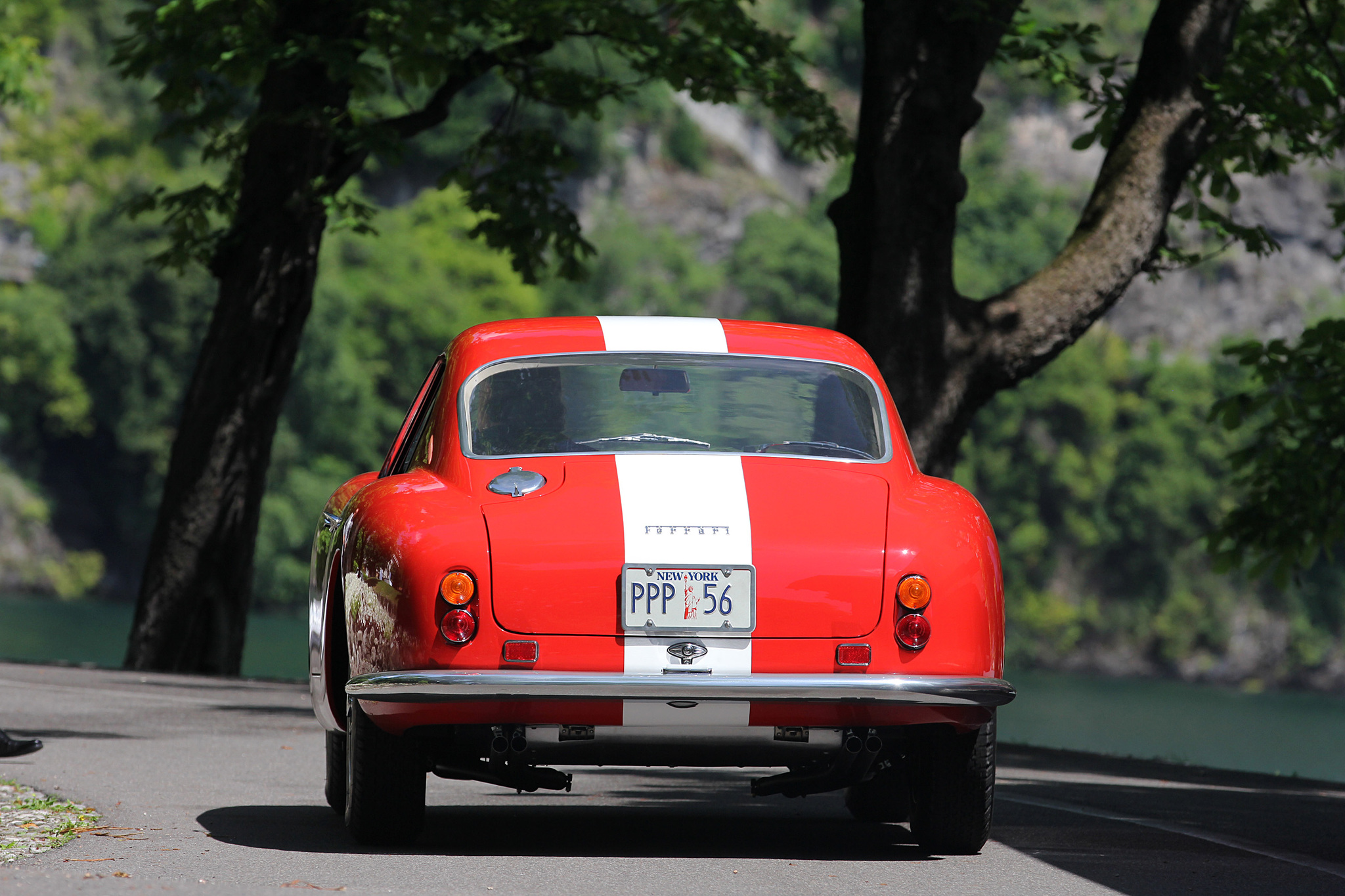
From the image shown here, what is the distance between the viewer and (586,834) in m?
6.90

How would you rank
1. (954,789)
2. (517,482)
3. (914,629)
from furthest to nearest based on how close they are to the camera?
(954,789) < (517,482) < (914,629)

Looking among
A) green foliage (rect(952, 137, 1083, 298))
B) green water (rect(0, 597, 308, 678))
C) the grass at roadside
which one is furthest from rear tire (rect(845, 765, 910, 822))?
green foliage (rect(952, 137, 1083, 298))

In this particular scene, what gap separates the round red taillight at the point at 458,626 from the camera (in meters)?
5.76

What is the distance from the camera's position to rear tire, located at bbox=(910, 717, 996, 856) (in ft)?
20.5

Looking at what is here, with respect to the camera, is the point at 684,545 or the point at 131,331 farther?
the point at 131,331

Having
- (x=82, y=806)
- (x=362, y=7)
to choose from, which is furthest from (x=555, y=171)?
(x=82, y=806)

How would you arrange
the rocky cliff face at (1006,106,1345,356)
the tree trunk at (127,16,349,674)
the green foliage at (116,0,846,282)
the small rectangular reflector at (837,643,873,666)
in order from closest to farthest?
the small rectangular reflector at (837,643,873,666)
the green foliage at (116,0,846,282)
the tree trunk at (127,16,349,674)
the rocky cliff face at (1006,106,1345,356)

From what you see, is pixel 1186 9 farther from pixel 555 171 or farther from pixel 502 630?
pixel 502 630

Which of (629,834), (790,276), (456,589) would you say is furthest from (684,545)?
(790,276)

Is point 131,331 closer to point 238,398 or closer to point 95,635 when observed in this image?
point 95,635

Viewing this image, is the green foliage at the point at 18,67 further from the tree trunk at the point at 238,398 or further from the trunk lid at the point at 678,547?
the trunk lid at the point at 678,547

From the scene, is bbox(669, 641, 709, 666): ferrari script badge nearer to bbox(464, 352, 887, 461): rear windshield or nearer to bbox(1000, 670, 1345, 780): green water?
bbox(464, 352, 887, 461): rear windshield

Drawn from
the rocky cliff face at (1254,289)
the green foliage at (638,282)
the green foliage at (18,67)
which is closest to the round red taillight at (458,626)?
the green foliage at (18,67)

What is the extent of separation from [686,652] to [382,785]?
1.13 metres
